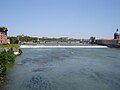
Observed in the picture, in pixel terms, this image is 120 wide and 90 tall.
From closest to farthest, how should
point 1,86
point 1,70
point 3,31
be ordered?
point 1,86, point 1,70, point 3,31

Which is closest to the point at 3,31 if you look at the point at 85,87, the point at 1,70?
the point at 1,70

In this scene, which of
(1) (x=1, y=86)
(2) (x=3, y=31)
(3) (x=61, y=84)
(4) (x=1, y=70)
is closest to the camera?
(1) (x=1, y=86)

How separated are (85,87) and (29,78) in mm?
3999

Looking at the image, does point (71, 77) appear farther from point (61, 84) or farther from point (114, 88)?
point (114, 88)

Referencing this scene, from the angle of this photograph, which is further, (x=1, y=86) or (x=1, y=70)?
(x=1, y=70)

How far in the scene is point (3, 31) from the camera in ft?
169

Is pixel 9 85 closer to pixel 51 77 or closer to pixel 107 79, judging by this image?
pixel 51 77

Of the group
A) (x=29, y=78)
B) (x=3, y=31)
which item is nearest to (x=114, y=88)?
(x=29, y=78)

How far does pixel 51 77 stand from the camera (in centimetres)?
1494

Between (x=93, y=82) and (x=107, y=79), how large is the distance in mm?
1331

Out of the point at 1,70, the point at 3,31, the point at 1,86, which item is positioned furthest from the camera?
the point at 3,31

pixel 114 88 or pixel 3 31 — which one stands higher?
pixel 3 31

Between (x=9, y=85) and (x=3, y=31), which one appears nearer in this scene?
(x=9, y=85)

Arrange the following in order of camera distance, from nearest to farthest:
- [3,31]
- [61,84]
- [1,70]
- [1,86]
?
[1,86], [61,84], [1,70], [3,31]
